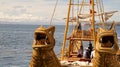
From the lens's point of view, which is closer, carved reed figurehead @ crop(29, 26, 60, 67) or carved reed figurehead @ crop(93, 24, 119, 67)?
carved reed figurehead @ crop(93, 24, 119, 67)

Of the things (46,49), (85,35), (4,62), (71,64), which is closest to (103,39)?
(46,49)

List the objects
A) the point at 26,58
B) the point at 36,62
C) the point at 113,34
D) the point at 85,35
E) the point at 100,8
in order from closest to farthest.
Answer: the point at 113,34, the point at 36,62, the point at 100,8, the point at 85,35, the point at 26,58

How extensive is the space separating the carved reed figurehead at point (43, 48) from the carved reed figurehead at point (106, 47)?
5.11ft

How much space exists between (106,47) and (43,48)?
2003mm

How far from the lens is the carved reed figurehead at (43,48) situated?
41.2ft

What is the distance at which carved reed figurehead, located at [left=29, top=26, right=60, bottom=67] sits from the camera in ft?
41.2

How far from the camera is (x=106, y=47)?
12148 mm

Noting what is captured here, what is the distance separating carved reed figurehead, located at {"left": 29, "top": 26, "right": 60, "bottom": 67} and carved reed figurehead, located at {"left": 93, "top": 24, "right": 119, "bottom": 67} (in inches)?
61.4

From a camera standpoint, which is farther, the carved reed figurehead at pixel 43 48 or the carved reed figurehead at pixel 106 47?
the carved reed figurehead at pixel 43 48

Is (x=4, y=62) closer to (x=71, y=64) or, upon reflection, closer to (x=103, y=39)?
(x=71, y=64)

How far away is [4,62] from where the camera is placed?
45031mm

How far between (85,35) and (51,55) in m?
8.58

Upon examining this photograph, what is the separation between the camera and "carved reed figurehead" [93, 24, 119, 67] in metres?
12.1

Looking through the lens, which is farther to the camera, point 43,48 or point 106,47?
point 43,48
